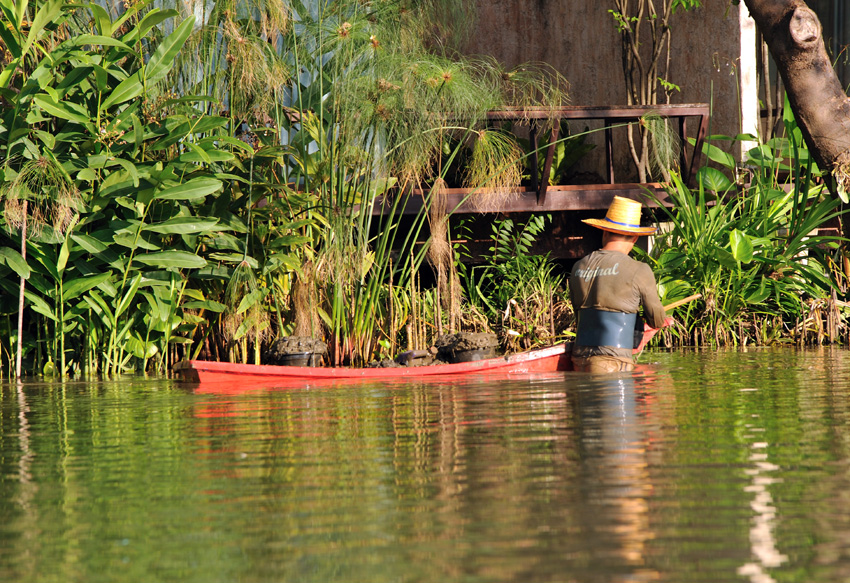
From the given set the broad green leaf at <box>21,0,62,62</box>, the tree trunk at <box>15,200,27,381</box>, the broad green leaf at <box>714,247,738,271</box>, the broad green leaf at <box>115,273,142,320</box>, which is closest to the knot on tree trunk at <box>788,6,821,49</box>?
the broad green leaf at <box>714,247,738,271</box>

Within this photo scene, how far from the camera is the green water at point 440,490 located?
236cm

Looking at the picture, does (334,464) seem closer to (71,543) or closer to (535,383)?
(71,543)

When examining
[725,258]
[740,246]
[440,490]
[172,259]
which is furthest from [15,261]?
[740,246]

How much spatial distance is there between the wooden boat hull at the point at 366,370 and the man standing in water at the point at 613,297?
0.27 meters

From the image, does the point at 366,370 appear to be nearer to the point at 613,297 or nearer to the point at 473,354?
the point at 473,354

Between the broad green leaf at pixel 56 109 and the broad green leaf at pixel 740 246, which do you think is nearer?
the broad green leaf at pixel 56 109

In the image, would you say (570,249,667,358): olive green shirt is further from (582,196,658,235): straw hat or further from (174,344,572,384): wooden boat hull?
(174,344,572,384): wooden boat hull

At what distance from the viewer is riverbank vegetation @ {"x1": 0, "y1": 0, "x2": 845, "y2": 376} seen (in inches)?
316

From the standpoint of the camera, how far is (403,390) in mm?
6527

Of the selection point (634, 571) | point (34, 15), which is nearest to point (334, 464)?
point (634, 571)

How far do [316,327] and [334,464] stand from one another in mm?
4770

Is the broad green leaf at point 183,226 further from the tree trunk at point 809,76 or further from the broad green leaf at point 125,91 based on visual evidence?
the tree trunk at point 809,76

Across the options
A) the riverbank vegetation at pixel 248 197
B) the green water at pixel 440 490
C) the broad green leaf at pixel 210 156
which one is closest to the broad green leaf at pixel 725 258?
the riverbank vegetation at pixel 248 197

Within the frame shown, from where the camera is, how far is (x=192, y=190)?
8.09 metres
